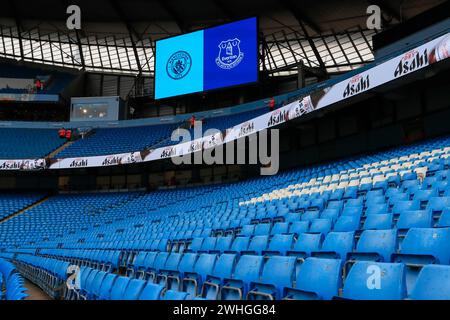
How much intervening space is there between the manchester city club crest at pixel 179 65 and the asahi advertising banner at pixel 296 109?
5.59 m

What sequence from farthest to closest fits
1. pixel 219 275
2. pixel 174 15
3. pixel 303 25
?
1. pixel 174 15
2. pixel 303 25
3. pixel 219 275

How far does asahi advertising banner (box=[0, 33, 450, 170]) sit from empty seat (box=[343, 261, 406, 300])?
9.68m

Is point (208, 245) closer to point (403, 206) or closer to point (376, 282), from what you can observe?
point (403, 206)

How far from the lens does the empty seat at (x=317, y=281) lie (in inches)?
140

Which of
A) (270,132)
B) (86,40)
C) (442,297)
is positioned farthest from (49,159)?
(442,297)

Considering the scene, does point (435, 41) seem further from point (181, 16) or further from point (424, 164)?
point (181, 16)

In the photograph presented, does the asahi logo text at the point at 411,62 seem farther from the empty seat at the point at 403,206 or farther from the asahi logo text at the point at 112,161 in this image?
the asahi logo text at the point at 112,161

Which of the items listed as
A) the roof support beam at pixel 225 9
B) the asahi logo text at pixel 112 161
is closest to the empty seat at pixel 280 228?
the asahi logo text at pixel 112 161

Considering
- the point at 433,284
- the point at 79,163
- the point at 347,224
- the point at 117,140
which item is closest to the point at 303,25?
the point at 117,140

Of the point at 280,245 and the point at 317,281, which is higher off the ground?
the point at 280,245

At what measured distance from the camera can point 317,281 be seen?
3.68m

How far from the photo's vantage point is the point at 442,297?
8.70 ft

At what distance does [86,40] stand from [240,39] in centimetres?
1511

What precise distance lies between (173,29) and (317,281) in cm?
3069
